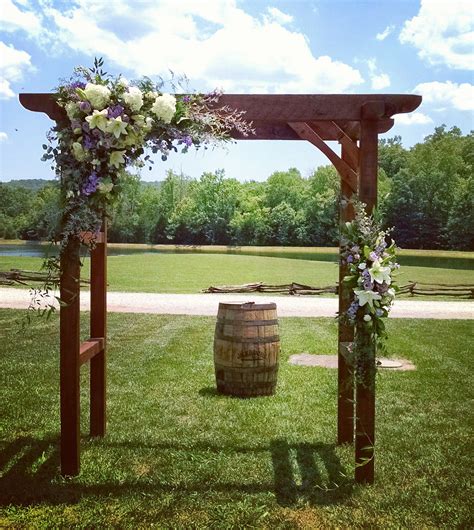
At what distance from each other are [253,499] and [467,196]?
51351mm

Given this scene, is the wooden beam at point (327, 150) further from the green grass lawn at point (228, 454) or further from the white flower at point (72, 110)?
the green grass lawn at point (228, 454)

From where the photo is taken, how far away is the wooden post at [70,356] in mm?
5168

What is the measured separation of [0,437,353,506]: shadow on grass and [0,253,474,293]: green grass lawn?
1748cm

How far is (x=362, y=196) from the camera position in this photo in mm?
5328

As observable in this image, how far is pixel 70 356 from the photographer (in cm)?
533

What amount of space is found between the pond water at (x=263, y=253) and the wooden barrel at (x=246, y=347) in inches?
1211

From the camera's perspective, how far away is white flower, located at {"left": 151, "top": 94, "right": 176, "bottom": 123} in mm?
5039

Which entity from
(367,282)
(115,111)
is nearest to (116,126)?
(115,111)

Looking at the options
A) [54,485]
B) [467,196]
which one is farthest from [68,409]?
[467,196]

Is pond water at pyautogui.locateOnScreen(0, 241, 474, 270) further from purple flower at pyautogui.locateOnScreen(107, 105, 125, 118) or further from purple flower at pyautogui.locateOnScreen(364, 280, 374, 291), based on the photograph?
A: purple flower at pyautogui.locateOnScreen(364, 280, 374, 291)

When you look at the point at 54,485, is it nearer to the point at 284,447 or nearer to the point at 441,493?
the point at 284,447

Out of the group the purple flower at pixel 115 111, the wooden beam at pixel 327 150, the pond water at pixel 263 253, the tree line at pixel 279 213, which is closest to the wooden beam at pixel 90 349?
the purple flower at pixel 115 111

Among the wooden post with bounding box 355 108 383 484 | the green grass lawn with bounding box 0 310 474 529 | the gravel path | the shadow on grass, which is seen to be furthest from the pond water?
the wooden post with bounding box 355 108 383 484

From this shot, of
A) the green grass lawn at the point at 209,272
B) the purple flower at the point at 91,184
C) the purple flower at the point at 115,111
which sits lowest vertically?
the green grass lawn at the point at 209,272
